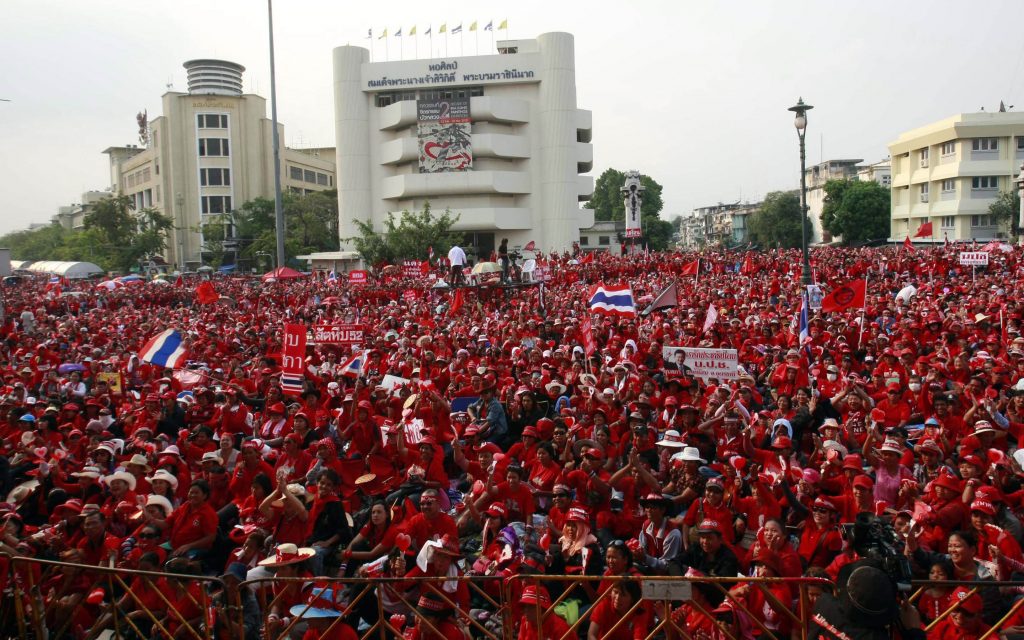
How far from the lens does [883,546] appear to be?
4.84 metres

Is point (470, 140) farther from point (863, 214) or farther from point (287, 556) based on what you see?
point (287, 556)

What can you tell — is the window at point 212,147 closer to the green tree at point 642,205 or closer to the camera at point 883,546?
the green tree at point 642,205

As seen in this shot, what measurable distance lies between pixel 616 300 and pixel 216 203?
69.8 metres

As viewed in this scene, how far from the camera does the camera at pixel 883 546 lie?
4582 mm

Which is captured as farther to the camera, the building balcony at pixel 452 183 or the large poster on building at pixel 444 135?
the building balcony at pixel 452 183

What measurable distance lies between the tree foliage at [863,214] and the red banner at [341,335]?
2450 inches

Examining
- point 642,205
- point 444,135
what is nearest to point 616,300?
point 444,135

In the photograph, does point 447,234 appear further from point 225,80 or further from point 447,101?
point 225,80

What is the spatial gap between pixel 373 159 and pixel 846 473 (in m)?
59.3

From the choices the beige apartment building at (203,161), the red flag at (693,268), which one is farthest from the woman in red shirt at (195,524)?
the beige apartment building at (203,161)

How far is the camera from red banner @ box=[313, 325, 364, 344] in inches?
563

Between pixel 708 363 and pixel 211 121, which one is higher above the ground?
pixel 211 121

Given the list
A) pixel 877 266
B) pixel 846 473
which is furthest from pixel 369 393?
pixel 877 266

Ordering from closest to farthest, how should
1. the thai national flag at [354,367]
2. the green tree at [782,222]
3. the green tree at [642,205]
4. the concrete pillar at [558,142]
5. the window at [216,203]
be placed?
the thai national flag at [354,367]
the concrete pillar at [558,142]
the green tree at [782,222]
the window at [216,203]
the green tree at [642,205]
